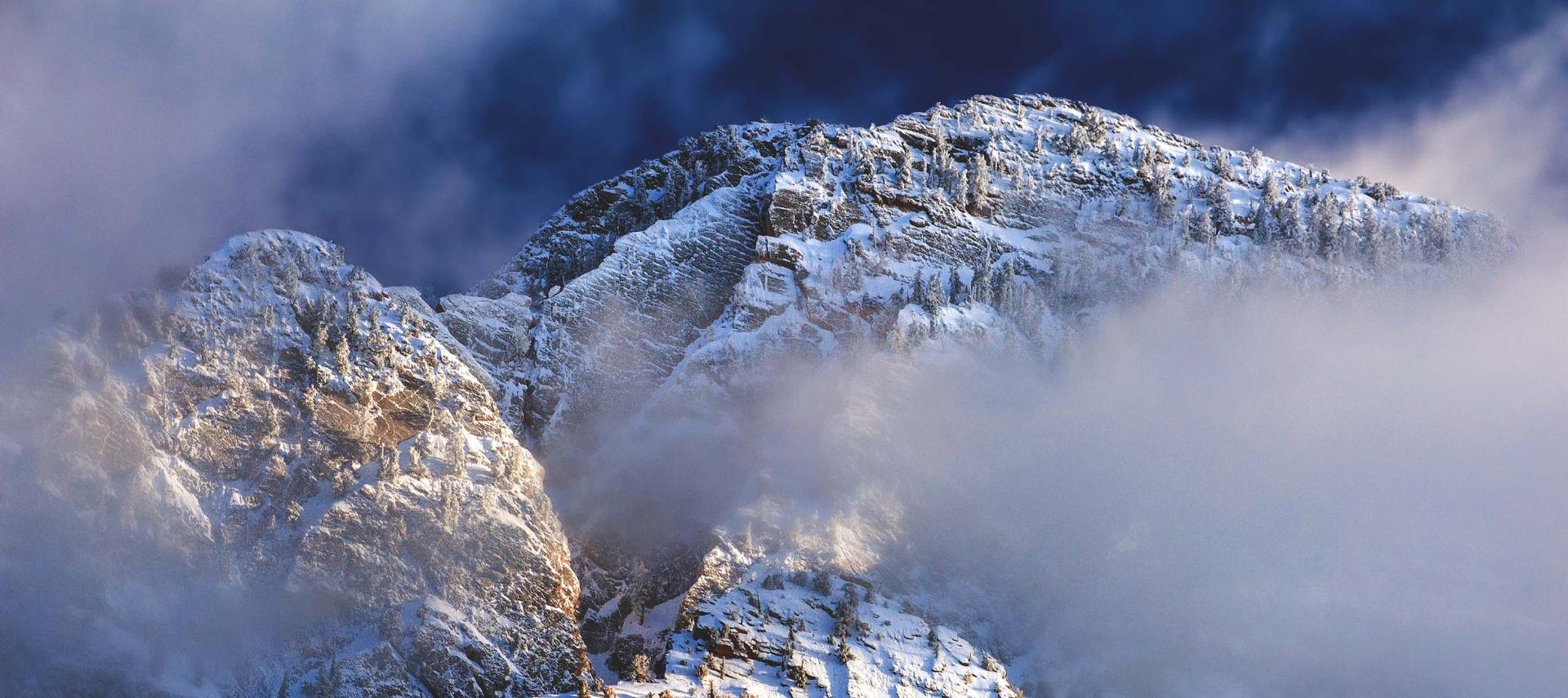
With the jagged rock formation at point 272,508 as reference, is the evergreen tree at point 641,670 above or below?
below

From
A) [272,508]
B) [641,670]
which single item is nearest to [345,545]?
[272,508]

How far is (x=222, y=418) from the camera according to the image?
159 meters

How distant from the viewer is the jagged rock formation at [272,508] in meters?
144

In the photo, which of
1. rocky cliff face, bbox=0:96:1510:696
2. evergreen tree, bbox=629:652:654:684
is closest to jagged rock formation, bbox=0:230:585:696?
rocky cliff face, bbox=0:96:1510:696

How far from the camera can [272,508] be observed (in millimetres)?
155750

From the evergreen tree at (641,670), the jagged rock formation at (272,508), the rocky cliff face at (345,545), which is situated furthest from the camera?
the evergreen tree at (641,670)

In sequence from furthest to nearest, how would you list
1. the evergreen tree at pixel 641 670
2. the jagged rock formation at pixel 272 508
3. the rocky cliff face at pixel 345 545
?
the evergreen tree at pixel 641 670 < the rocky cliff face at pixel 345 545 < the jagged rock formation at pixel 272 508

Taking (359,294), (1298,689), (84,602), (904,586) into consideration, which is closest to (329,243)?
(359,294)

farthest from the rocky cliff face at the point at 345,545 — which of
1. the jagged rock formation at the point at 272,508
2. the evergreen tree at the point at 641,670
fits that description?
the evergreen tree at the point at 641,670

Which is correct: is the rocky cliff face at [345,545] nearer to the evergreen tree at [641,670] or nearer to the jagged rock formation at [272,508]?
the jagged rock formation at [272,508]

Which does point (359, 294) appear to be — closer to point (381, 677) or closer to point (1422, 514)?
point (381, 677)

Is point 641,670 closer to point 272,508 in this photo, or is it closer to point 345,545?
point 345,545

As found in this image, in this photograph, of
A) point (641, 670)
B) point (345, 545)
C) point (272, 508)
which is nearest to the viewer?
point (641, 670)

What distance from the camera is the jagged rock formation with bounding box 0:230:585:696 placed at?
144 metres
